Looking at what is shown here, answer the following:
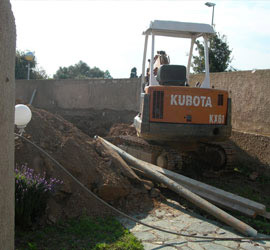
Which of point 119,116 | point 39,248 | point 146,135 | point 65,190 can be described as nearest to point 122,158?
point 146,135

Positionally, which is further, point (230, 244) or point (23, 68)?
point (23, 68)

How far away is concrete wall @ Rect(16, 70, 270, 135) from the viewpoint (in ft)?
26.8

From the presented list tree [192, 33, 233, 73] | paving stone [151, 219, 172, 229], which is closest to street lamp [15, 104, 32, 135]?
paving stone [151, 219, 172, 229]

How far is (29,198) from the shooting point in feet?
12.9

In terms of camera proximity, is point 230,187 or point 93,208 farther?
point 230,187

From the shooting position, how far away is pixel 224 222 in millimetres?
4598

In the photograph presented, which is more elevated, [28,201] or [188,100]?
[188,100]

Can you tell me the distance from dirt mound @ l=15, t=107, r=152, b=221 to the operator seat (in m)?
2.09

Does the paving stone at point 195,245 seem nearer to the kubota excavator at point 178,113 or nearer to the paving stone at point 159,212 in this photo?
the paving stone at point 159,212

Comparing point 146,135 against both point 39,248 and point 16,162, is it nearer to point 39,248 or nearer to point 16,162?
point 16,162

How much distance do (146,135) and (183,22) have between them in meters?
2.70

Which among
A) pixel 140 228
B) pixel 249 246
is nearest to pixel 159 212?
pixel 140 228

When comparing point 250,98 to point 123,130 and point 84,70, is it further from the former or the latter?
point 84,70

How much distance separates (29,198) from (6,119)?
152 cm
